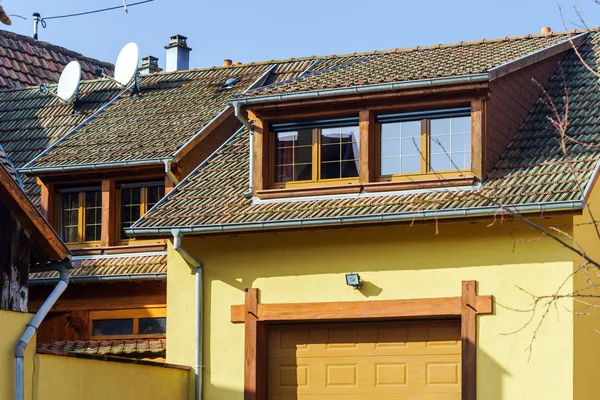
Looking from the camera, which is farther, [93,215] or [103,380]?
[93,215]

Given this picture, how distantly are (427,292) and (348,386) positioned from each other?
184 cm

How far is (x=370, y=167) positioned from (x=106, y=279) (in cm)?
527

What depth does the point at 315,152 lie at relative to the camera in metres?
19.9

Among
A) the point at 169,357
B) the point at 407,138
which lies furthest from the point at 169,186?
the point at 407,138

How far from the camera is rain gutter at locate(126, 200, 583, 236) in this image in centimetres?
1744

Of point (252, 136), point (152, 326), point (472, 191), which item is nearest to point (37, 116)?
point (152, 326)

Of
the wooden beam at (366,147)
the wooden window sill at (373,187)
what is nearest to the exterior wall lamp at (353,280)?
the wooden window sill at (373,187)

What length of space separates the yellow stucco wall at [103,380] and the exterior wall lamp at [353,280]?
2829 millimetres

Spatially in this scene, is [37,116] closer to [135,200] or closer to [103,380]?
[135,200]

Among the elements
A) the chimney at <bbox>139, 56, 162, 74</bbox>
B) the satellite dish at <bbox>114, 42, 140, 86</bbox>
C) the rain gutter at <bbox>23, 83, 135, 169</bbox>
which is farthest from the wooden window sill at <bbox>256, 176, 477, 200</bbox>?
the chimney at <bbox>139, 56, 162, 74</bbox>

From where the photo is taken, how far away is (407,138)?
19.3 meters

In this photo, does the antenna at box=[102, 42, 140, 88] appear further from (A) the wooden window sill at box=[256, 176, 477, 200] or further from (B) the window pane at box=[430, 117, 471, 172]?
(B) the window pane at box=[430, 117, 471, 172]

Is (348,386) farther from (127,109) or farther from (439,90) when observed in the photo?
(127,109)

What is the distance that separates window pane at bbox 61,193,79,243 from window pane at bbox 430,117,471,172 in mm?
7277
